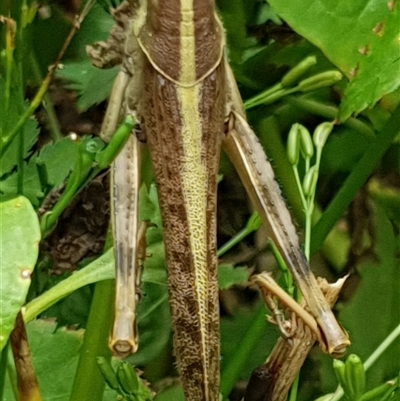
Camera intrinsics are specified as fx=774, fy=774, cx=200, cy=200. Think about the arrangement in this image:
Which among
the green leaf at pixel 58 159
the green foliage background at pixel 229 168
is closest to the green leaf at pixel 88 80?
the green foliage background at pixel 229 168

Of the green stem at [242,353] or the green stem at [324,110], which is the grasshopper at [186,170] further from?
the green stem at [324,110]

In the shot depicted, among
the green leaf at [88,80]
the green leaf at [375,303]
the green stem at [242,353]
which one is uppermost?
the green leaf at [88,80]

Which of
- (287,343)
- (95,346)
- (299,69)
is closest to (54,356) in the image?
(95,346)

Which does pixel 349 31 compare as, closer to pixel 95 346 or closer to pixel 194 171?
pixel 194 171

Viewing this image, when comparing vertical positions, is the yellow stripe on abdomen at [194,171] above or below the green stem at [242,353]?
above

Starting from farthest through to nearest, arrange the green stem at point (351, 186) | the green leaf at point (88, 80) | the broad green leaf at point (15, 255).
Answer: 1. the green leaf at point (88, 80)
2. the green stem at point (351, 186)
3. the broad green leaf at point (15, 255)

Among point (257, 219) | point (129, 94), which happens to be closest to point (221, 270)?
point (257, 219)
